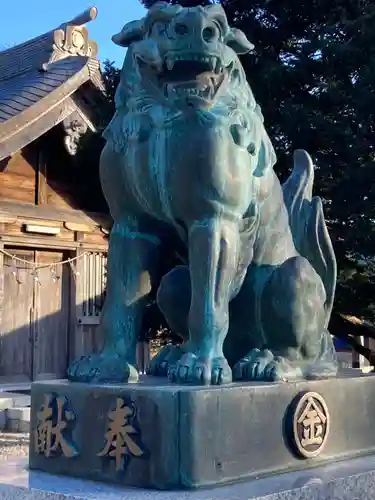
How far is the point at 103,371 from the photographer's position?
7.25 ft

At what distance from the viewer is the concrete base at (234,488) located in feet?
6.07

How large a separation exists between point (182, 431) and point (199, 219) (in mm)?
643

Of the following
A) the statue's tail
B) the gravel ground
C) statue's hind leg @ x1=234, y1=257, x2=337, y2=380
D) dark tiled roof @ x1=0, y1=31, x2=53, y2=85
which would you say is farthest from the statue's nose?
dark tiled roof @ x1=0, y1=31, x2=53, y2=85

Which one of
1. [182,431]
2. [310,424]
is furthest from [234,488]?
[310,424]

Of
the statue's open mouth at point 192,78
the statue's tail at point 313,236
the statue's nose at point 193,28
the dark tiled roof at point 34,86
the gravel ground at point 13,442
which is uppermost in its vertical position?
the dark tiled roof at point 34,86

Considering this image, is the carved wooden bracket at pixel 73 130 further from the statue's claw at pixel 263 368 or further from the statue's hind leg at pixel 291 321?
the statue's claw at pixel 263 368

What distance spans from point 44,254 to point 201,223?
22.1ft

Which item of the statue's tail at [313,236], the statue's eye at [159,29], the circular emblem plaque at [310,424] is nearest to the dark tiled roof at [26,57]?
the statue's tail at [313,236]

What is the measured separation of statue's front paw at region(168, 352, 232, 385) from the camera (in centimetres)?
204

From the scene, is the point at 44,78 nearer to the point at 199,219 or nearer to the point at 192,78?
the point at 192,78

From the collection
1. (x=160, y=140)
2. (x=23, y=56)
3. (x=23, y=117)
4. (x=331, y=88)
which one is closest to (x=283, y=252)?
(x=160, y=140)

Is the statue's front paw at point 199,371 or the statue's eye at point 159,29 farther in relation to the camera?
the statue's eye at point 159,29

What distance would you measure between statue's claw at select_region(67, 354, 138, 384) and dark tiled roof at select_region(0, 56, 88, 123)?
5725 mm

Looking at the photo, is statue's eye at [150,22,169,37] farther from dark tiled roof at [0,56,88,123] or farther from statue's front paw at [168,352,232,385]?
dark tiled roof at [0,56,88,123]
